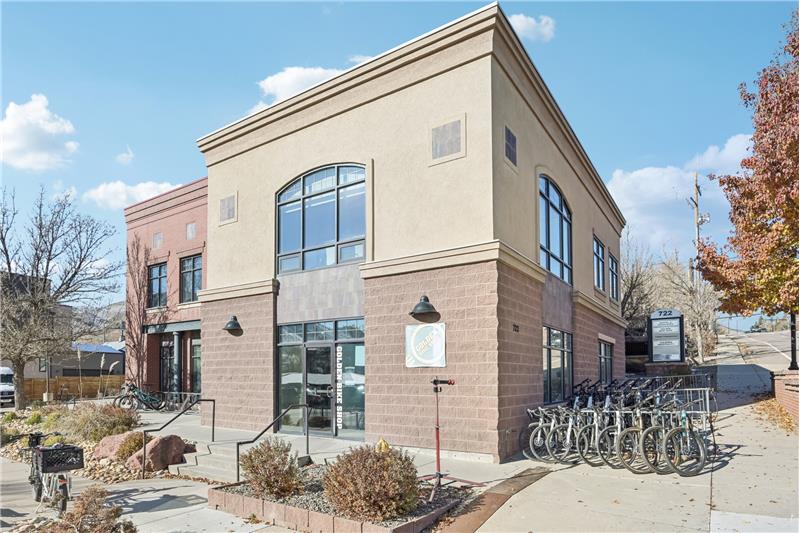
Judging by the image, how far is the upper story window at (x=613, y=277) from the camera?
24.0 meters

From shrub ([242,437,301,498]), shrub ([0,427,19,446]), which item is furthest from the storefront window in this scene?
shrub ([0,427,19,446])

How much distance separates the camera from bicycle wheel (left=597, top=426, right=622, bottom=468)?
9.78 metres

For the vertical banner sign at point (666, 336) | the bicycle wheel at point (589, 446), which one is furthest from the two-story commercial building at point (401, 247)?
the vertical banner sign at point (666, 336)

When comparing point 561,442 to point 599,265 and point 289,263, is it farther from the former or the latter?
point 599,265

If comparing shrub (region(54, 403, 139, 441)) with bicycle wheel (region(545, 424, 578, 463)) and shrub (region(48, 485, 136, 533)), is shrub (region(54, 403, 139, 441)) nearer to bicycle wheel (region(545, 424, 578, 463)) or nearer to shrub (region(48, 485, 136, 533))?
shrub (region(48, 485, 136, 533))

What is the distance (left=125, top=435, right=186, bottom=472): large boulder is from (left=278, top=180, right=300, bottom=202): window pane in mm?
6158

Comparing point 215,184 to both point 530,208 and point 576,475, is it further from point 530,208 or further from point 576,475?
point 576,475

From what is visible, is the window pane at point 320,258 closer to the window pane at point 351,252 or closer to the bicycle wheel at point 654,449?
the window pane at point 351,252

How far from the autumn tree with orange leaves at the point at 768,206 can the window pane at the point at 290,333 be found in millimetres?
A: 11541

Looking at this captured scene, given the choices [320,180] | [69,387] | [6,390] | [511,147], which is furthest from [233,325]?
[6,390]

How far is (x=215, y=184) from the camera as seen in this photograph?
56.4 ft

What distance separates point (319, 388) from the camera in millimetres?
13828

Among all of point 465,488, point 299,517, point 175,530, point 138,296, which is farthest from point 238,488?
point 138,296

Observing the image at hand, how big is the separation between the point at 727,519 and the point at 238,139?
1398cm
